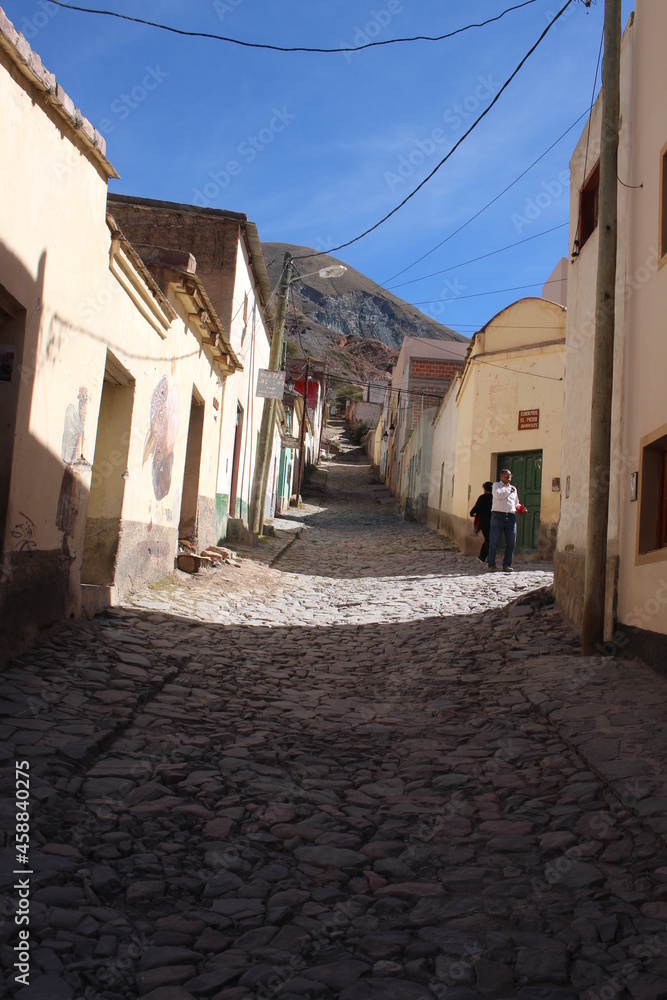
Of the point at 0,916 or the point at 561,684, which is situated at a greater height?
the point at 561,684

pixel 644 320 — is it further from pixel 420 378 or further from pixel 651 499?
pixel 420 378

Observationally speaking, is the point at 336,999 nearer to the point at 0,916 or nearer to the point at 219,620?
the point at 0,916

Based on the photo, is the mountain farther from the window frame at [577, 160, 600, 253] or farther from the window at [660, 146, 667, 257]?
the window at [660, 146, 667, 257]

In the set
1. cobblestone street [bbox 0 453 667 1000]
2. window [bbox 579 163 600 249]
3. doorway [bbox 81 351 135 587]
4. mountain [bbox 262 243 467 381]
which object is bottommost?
cobblestone street [bbox 0 453 667 1000]

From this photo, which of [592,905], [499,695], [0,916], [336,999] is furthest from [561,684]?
[0,916]

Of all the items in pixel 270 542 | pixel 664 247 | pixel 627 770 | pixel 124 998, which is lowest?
pixel 124 998

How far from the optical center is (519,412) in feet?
48.4

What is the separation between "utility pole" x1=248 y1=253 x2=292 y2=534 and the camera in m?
15.4

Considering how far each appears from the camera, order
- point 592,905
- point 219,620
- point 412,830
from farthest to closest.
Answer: point 219,620
point 412,830
point 592,905

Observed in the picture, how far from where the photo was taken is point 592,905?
8.98 ft

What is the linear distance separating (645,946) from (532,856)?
73 cm

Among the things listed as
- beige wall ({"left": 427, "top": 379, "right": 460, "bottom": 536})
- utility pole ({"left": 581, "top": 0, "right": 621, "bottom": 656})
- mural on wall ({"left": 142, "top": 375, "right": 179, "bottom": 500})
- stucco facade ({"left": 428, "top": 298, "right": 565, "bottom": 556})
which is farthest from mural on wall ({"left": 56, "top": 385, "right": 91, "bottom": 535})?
beige wall ({"left": 427, "top": 379, "right": 460, "bottom": 536})

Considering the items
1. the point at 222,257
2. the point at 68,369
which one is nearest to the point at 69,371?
the point at 68,369

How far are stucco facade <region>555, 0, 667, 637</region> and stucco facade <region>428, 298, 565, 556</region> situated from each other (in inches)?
270
